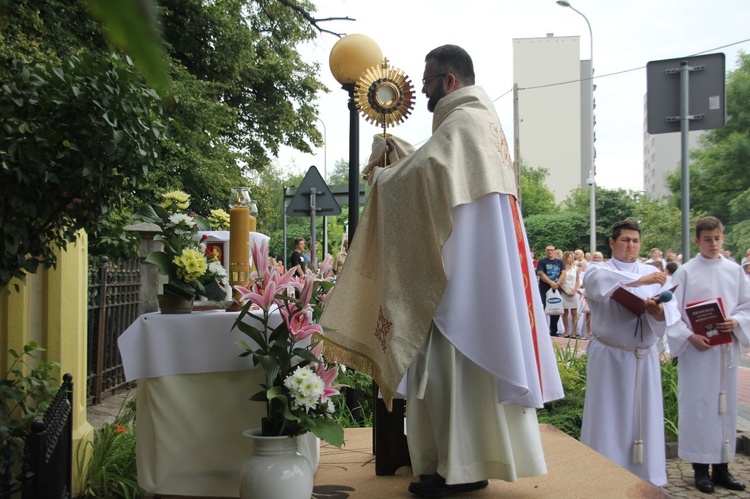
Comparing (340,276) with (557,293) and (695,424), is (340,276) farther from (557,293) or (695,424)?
(557,293)

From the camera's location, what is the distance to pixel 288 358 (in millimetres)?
3297

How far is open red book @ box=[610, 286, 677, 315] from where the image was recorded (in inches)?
200

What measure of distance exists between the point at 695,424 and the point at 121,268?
17.9 feet

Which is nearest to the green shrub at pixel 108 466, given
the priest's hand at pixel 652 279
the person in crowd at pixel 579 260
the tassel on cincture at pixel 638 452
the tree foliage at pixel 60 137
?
the tree foliage at pixel 60 137

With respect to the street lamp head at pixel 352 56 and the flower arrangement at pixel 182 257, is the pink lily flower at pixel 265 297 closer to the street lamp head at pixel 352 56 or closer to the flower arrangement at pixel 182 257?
the flower arrangement at pixel 182 257

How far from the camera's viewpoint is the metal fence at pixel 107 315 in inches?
272

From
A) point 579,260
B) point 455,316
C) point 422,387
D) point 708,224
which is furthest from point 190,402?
point 579,260

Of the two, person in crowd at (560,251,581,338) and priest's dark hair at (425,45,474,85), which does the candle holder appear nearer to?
priest's dark hair at (425,45,474,85)

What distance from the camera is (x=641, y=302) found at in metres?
5.08

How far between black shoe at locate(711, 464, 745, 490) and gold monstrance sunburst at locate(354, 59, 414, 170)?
351 centimetres

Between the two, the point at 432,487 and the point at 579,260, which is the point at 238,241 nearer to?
the point at 432,487

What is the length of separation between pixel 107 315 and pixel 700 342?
530cm

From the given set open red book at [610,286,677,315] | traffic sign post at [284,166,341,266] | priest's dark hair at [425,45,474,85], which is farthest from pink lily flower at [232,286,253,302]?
traffic sign post at [284,166,341,266]

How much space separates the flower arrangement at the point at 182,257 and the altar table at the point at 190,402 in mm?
150
